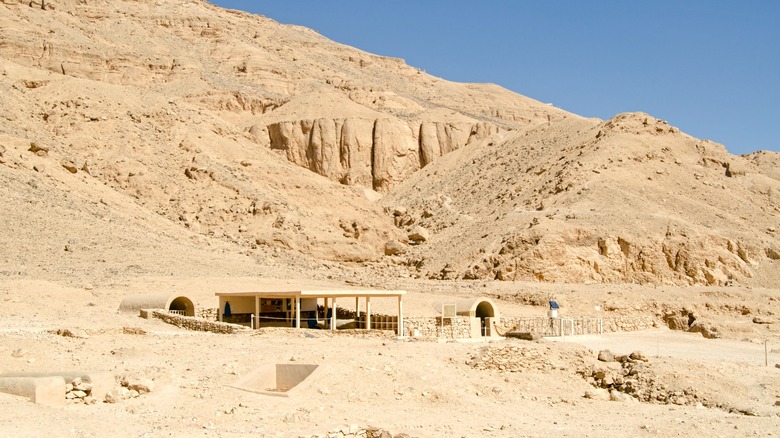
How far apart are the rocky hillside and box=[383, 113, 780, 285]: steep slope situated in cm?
11

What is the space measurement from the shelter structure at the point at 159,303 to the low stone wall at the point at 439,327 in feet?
23.3

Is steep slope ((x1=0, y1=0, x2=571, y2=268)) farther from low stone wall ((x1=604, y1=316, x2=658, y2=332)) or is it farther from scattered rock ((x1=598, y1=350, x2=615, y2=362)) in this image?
scattered rock ((x1=598, y1=350, x2=615, y2=362))

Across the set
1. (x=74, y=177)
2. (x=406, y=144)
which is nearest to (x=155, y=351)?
(x=74, y=177)

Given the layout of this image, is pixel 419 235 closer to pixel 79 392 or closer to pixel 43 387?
pixel 79 392

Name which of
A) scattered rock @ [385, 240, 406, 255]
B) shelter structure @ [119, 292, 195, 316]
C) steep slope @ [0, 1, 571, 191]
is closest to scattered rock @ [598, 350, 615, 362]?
shelter structure @ [119, 292, 195, 316]

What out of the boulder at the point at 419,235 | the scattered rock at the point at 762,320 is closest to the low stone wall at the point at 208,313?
the scattered rock at the point at 762,320

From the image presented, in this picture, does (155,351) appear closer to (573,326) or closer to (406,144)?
(573,326)

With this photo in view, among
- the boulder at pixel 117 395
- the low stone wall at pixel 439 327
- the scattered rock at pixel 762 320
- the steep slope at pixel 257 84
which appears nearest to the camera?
the boulder at pixel 117 395

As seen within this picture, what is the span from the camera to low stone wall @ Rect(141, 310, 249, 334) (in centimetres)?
2488

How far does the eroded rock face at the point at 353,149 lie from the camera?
62844mm

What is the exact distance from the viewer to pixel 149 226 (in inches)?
1634

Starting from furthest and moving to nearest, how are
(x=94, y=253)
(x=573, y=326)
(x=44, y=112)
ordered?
(x=44, y=112), (x=94, y=253), (x=573, y=326)

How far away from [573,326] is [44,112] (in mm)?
32027

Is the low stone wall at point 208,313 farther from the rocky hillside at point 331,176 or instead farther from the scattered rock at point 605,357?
the scattered rock at point 605,357
